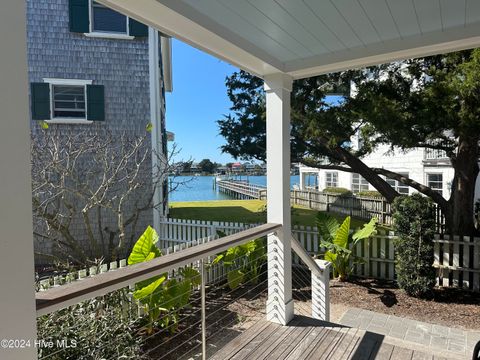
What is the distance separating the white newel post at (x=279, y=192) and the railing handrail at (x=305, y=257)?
7.1 inches

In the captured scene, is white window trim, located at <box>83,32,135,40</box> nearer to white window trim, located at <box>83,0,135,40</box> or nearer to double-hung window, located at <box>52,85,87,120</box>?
white window trim, located at <box>83,0,135,40</box>

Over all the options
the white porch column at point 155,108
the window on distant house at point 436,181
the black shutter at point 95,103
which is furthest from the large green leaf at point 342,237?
the window on distant house at point 436,181

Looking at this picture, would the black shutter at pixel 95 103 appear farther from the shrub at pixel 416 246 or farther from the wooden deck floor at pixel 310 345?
the shrub at pixel 416 246

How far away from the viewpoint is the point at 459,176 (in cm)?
677

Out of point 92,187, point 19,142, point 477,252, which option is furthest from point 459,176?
point 92,187

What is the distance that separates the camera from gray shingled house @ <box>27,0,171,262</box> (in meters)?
7.87

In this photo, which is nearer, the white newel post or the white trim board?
the white newel post

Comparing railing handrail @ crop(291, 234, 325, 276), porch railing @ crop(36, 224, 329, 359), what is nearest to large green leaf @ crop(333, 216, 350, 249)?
railing handrail @ crop(291, 234, 325, 276)

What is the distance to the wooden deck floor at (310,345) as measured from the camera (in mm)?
2676

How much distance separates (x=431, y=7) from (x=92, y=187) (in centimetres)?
789

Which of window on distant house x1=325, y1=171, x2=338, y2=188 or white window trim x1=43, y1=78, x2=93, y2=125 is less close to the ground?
white window trim x1=43, y1=78, x2=93, y2=125

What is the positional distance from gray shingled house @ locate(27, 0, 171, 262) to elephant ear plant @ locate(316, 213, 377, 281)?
4398 mm

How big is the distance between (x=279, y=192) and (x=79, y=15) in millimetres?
7557

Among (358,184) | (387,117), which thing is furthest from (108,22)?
(358,184)
